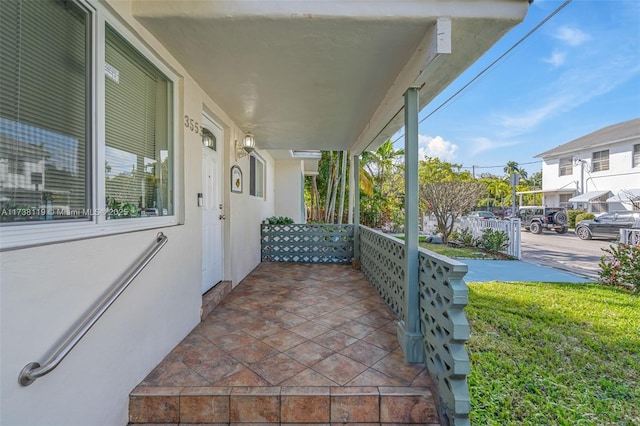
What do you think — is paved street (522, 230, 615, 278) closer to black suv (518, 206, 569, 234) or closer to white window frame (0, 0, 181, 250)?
black suv (518, 206, 569, 234)

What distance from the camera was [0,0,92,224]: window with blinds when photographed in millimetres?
1150

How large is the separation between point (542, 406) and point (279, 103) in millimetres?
3863

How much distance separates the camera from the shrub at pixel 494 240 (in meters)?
7.82

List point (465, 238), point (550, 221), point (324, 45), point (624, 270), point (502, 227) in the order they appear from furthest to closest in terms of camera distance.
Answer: point (550, 221) < point (465, 238) < point (502, 227) < point (624, 270) < point (324, 45)

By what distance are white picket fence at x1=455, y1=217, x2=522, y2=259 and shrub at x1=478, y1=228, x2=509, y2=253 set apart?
0.12m

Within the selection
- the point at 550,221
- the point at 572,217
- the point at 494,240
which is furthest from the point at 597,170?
the point at 494,240

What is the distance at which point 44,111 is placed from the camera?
4.31 ft

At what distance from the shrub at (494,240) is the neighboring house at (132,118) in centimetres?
660

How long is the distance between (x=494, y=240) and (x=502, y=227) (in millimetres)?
502

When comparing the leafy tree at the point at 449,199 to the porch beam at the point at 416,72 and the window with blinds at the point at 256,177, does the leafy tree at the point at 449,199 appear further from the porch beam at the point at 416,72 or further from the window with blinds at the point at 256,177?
the porch beam at the point at 416,72

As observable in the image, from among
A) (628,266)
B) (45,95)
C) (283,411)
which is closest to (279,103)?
(45,95)

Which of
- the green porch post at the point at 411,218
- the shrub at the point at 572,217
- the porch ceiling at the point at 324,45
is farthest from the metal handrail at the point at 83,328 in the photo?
the shrub at the point at 572,217

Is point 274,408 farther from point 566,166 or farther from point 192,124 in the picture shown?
point 566,166

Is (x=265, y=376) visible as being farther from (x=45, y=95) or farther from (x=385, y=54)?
(x=385, y=54)
